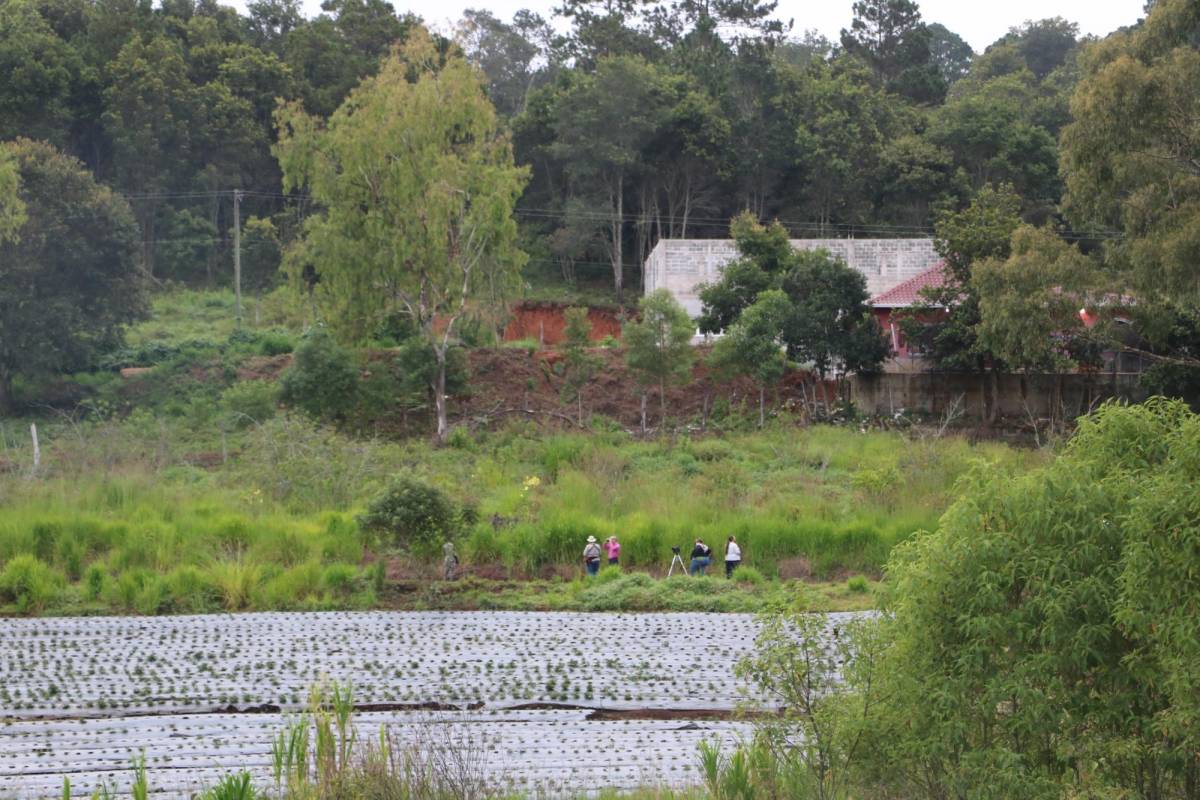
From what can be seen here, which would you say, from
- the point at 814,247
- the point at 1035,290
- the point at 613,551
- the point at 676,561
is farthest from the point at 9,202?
the point at 1035,290

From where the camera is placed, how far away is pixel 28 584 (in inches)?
722

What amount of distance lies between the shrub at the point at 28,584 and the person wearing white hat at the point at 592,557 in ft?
24.6

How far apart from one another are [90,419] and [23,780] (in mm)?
22674

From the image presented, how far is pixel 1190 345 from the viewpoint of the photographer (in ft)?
95.4

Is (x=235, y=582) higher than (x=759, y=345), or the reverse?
(x=759, y=345)

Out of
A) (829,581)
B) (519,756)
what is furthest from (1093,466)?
(829,581)

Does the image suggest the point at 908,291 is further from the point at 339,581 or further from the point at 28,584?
the point at 28,584

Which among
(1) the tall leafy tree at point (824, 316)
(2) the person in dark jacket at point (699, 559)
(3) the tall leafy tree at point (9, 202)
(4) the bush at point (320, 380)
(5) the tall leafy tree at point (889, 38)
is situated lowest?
(2) the person in dark jacket at point (699, 559)

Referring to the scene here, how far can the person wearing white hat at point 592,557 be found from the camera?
1914cm

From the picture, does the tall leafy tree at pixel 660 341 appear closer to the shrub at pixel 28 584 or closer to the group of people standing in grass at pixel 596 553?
the group of people standing in grass at pixel 596 553

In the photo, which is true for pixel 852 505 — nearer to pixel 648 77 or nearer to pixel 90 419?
pixel 90 419

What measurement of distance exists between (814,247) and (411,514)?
73.9 feet

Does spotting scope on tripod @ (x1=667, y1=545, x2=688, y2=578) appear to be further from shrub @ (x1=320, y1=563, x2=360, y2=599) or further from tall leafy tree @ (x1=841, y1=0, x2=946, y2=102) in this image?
tall leafy tree @ (x1=841, y1=0, x2=946, y2=102)

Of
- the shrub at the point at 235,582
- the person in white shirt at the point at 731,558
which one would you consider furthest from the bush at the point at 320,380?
the person in white shirt at the point at 731,558
